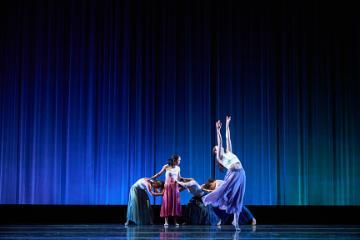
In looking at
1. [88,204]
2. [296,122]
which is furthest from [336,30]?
[88,204]

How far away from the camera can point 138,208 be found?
8.59 m

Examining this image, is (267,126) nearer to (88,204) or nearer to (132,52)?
(132,52)

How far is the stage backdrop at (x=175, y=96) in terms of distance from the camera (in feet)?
33.8

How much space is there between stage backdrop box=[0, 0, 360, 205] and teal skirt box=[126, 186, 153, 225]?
1.51 meters

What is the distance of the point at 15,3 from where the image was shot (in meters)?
10.6

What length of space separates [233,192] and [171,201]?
52.3 inches

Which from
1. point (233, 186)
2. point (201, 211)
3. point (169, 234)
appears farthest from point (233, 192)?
point (201, 211)

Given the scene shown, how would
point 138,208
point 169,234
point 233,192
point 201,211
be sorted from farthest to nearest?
point 201,211 < point 138,208 < point 233,192 < point 169,234

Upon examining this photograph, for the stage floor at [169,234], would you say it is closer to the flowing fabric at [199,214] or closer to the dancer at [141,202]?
the dancer at [141,202]

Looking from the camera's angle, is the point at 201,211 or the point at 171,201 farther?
the point at 201,211

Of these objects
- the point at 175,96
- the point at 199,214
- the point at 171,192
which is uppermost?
the point at 175,96

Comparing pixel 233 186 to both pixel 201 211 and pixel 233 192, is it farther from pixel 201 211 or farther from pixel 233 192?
pixel 201 211

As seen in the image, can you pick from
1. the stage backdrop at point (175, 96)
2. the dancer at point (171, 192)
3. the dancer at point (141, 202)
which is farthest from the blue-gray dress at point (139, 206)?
the stage backdrop at point (175, 96)

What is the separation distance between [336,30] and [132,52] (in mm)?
4299
